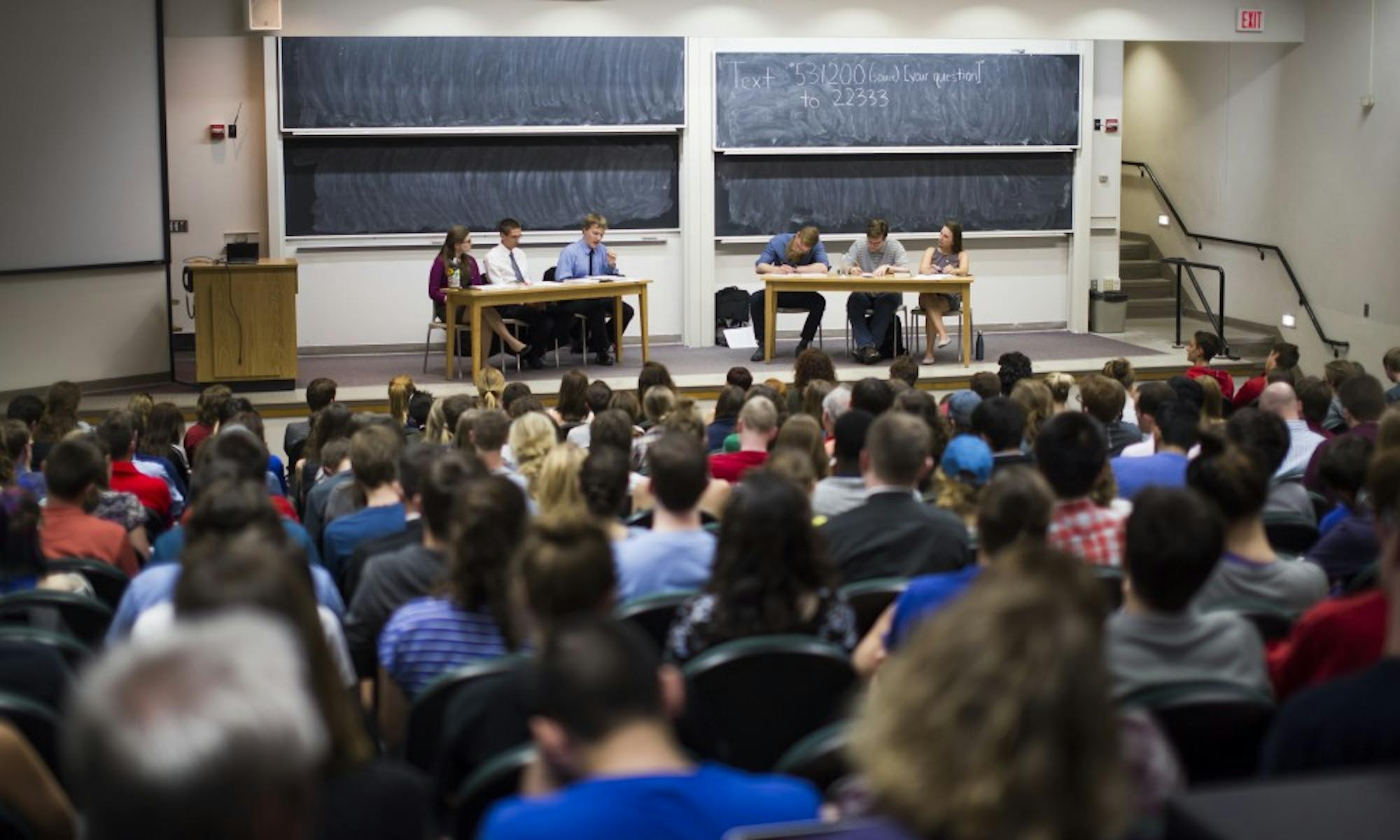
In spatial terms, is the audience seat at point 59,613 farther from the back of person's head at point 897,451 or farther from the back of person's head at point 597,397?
the back of person's head at point 597,397

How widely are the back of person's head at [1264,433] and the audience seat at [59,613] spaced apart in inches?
136

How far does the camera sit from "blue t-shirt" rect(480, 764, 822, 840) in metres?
1.92

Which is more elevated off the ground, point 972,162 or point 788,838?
point 972,162

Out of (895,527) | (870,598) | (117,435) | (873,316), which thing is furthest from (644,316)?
(870,598)

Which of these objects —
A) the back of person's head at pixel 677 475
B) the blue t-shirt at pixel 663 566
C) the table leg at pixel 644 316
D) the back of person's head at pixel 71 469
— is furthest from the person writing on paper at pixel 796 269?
the blue t-shirt at pixel 663 566

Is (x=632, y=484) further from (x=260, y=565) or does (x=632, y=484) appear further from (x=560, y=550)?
(x=260, y=565)

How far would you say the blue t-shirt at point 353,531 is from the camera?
15.7 ft

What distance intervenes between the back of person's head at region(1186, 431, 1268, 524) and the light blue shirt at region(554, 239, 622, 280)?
27.2ft

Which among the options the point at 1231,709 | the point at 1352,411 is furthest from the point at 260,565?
the point at 1352,411

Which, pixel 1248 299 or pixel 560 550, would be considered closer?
pixel 560 550

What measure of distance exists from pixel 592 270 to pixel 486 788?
9.46 m

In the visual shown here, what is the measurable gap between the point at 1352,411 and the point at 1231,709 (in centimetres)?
388

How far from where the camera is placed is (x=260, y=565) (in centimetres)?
236

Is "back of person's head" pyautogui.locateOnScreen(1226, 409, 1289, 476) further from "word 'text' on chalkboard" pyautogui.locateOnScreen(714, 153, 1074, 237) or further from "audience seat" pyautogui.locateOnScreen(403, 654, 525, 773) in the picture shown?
"word 'text' on chalkboard" pyautogui.locateOnScreen(714, 153, 1074, 237)
